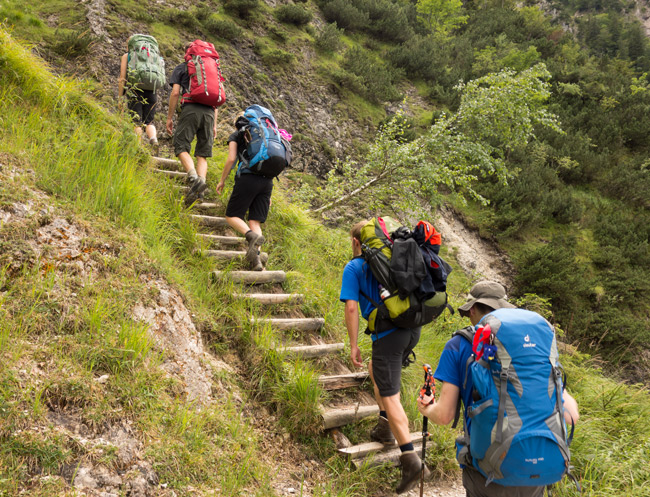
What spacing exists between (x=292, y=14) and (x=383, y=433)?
15.0 m

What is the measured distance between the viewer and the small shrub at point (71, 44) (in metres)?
8.10

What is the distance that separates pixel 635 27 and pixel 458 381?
44932 mm

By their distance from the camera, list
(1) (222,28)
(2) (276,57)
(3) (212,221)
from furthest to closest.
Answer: (2) (276,57)
(1) (222,28)
(3) (212,221)

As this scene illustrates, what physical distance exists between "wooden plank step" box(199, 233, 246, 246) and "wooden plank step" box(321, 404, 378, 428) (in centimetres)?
253

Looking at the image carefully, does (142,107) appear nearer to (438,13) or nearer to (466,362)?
(466,362)

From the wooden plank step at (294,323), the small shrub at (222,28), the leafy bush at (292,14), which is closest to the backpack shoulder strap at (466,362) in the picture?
the wooden plank step at (294,323)

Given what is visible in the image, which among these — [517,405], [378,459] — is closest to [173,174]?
[378,459]

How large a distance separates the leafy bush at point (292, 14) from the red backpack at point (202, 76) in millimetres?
10471

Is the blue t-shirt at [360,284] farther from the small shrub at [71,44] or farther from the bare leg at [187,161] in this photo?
the small shrub at [71,44]

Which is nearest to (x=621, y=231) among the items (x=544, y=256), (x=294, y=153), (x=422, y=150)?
(x=544, y=256)

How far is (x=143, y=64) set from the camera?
18.8 ft

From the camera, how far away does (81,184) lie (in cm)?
357

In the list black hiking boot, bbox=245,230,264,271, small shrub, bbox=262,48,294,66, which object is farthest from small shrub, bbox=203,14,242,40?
black hiking boot, bbox=245,230,264,271

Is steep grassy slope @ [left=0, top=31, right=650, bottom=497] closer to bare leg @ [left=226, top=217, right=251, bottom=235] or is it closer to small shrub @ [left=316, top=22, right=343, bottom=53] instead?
bare leg @ [left=226, top=217, right=251, bottom=235]
